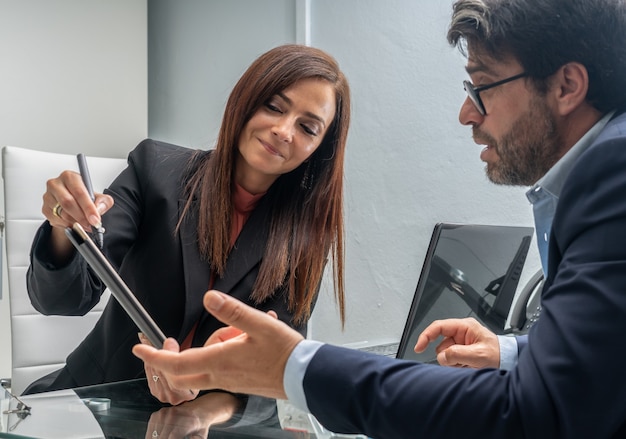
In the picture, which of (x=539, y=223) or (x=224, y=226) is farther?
(x=224, y=226)

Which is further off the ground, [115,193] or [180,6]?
[180,6]

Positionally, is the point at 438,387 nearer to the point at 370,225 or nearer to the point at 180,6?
the point at 370,225

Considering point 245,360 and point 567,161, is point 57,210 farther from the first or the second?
point 567,161

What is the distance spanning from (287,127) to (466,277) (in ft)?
1.77

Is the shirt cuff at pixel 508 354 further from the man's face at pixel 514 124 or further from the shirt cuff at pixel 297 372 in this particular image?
the shirt cuff at pixel 297 372

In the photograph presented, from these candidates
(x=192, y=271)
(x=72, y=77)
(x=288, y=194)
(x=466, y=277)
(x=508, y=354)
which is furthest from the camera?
(x=72, y=77)

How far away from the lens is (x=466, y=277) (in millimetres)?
1385

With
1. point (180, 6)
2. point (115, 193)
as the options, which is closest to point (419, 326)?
point (115, 193)

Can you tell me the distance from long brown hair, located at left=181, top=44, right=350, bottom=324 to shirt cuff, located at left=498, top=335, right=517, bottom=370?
0.60 metres

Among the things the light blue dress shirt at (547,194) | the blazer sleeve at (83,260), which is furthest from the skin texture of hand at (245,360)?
the blazer sleeve at (83,260)

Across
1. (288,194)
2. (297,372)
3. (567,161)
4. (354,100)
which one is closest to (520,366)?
(297,372)

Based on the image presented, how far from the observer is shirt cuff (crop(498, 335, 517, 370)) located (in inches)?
42.9

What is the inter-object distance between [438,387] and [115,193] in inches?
43.0

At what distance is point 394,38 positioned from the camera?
261cm
